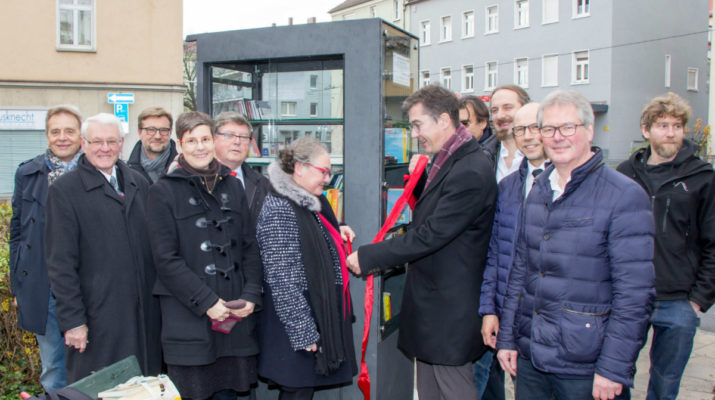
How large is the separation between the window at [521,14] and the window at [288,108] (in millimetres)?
27615

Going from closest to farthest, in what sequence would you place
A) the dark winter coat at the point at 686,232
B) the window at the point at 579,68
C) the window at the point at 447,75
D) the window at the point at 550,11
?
the dark winter coat at the point at 686,232 → the window at the point at 579,68 → the window at the point at 550,11 → the window at the point at 447,75

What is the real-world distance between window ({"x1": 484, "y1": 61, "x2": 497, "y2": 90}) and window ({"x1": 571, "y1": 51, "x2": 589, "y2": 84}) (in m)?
4.96

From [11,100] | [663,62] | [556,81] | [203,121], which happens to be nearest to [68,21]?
[11,100]

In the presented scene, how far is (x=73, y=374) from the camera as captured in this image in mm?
2998

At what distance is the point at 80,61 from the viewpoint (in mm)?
15859

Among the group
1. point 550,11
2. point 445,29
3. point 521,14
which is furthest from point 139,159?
point 445,29

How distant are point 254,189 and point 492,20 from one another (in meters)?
30.4

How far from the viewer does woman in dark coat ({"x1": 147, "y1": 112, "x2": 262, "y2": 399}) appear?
2809 mm

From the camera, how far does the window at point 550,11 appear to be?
27.5m

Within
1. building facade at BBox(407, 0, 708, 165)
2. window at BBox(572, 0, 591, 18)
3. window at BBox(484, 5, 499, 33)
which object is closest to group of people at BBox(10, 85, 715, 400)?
building facade at BBox(407, 0, 708, 165)

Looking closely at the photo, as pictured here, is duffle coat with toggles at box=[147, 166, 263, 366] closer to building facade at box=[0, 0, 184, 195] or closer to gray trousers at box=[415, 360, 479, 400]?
gray trousers at box=[415, 360, 479, 400]

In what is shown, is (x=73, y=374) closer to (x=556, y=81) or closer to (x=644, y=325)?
(x=644, y=325)

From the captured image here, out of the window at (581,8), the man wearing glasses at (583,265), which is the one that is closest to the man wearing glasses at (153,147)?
the man wearing glasses at (583,265)

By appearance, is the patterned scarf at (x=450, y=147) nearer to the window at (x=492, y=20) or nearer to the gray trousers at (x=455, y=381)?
the gray trousers at (x=455, y=381)
